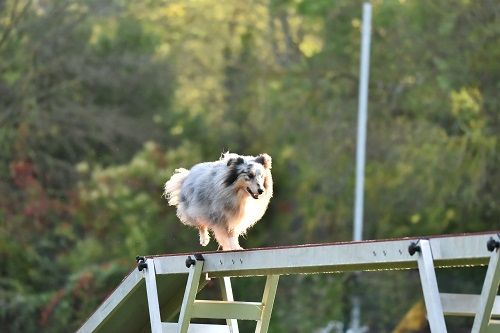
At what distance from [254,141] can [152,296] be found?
16.0m

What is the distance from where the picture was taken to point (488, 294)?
22.0ft

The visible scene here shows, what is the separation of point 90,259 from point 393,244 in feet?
53.0

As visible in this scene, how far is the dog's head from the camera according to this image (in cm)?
884

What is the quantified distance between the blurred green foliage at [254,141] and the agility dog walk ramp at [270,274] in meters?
11.6

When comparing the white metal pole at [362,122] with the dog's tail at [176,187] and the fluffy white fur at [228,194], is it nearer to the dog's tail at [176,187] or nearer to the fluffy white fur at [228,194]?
the dog's tail at [176,187]

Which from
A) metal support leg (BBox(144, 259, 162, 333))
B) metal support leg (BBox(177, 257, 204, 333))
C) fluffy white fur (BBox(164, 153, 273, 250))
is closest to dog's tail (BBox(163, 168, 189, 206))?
fluffy white fur (BBox(164, 153, 273, 250))

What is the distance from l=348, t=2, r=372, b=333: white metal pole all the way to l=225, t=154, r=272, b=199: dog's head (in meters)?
11.6

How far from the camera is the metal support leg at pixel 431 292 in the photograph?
6.77 meters

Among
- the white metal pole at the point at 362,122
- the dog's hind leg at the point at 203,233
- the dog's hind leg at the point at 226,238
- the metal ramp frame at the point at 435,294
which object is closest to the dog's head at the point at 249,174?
the dog's hind leg at the point at 226,238

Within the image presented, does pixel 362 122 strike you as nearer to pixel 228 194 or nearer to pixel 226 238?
pixel 226 238

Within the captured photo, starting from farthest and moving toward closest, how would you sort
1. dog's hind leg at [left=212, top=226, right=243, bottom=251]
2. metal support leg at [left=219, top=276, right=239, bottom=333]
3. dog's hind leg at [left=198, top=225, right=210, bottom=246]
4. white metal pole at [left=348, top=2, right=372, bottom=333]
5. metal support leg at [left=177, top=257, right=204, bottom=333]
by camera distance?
white metal pole at [left=348, top=2, right=372, bottom=333] < dog's hind leg at [left=198, top=225, right=210, bottom=246] < metal support leg at [left=219, top=276, right=239, bottom=333] < dog's hind leg at [left=212, top=226, right=243, bottom=251] < metal support leg at [left=177, top=257, right=204, bottom=333]

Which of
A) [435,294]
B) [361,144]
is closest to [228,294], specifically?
[435,294]

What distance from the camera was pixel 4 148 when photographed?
22.7 meters

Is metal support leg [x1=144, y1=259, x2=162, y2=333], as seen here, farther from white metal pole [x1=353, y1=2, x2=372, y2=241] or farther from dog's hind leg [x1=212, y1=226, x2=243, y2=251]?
white metal pole [x1=353, y1=2, x2=372, y2=241]
